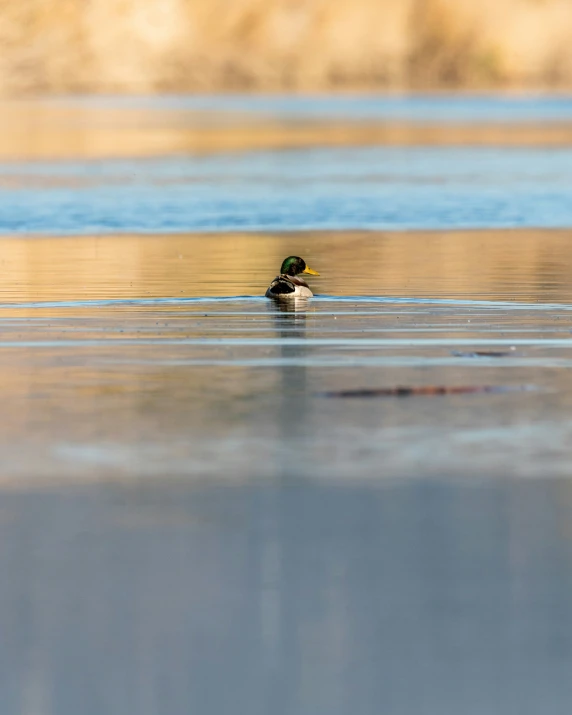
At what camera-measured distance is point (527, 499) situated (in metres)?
7.02

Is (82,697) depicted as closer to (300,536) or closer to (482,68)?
(300,536)

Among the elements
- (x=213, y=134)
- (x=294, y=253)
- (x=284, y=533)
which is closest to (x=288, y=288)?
(x=294, y=253)

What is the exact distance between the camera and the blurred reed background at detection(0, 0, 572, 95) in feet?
554

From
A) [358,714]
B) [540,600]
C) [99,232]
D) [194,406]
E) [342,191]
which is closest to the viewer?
[358,714]

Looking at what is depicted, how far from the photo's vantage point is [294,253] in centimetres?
1958

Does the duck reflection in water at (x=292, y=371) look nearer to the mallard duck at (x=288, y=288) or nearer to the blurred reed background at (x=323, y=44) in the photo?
the mallard duck at (x=288, y=288)

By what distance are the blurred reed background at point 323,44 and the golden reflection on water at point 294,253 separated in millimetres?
147095

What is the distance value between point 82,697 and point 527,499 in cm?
251

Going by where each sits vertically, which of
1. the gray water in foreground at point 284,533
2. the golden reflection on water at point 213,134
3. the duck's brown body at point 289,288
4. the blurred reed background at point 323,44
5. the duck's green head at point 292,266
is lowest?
the gray water in foreground at point 284,533

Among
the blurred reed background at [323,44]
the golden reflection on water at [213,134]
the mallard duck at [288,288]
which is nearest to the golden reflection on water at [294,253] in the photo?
the mallard duck at [288,288]

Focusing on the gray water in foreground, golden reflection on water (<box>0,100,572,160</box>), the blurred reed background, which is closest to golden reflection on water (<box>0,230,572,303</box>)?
the gray water in foreground

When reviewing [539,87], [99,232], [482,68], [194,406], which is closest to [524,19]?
[482,68]

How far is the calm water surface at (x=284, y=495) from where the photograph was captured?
A: 17.0 feet

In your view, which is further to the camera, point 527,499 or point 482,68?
point 482,68
